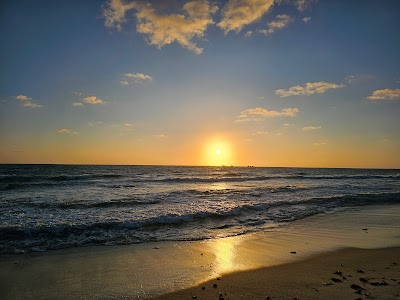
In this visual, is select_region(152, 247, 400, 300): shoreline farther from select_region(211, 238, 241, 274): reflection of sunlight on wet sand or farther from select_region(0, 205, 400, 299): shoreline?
select_region(211, 238, 241, 274): reflection of sunlight on wet sand

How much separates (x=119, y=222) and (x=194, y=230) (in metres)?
3.01

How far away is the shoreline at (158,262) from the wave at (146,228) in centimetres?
85

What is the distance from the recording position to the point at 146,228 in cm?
1095

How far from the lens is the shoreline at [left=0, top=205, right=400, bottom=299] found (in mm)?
5352

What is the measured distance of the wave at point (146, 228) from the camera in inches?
352

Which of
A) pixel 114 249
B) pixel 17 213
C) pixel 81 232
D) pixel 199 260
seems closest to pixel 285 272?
pixel 199 260

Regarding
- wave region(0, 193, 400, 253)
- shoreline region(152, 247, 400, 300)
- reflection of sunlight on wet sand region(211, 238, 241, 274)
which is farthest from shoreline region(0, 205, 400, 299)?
wave region(0, 193, 400, 253)

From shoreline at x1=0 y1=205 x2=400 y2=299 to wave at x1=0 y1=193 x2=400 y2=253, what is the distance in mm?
854

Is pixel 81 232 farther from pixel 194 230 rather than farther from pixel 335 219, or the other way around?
pixel 335 219

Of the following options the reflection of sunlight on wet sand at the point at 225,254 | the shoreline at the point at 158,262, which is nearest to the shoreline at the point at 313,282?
the shoreline at the point at 158,262

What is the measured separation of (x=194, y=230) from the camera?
10.8 metres

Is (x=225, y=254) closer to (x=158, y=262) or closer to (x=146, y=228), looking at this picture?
(x=158, y=262)

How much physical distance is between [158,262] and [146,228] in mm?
4135

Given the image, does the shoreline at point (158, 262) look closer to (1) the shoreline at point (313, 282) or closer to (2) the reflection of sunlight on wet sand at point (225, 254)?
(2) the reflection of sunlight on wet sand at point (225, 254)
